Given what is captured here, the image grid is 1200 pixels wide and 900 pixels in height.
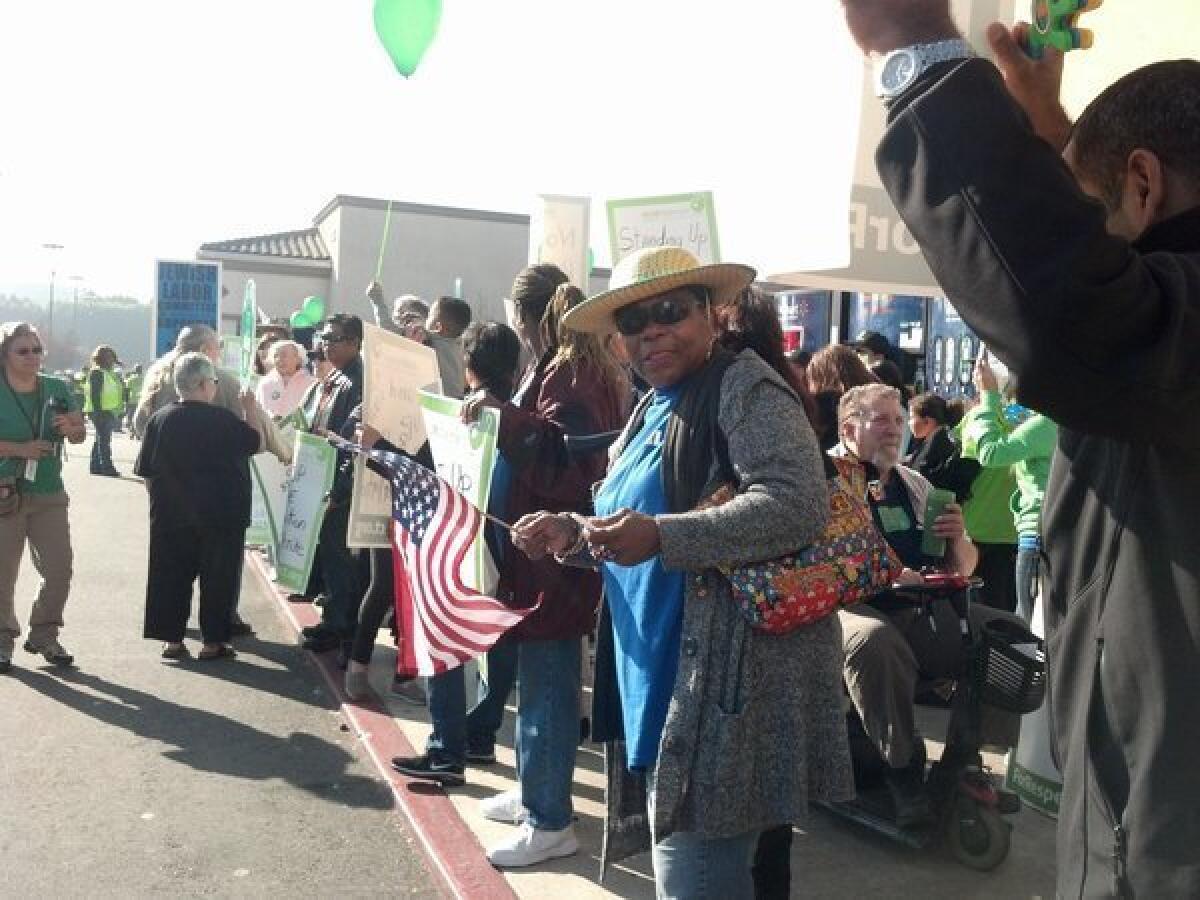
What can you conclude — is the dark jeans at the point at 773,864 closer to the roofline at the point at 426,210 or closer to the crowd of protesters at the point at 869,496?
the crowd of protesters at the point at 869,496

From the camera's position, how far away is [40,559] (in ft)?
24.3

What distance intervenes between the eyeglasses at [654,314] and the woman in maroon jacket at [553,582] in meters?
1.33

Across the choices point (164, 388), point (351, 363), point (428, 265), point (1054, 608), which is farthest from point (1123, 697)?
point (428, 265)

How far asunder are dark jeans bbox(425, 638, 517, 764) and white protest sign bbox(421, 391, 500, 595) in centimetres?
82

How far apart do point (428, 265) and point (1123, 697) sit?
108 feet

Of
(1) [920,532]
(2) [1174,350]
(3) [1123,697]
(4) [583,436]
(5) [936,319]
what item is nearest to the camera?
(2) [1174,350]

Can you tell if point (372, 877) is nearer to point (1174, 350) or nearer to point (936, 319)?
point (1174, 350)

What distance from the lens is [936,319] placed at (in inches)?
375

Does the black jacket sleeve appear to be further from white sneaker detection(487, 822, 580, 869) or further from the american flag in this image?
white sneaker detection(487, 822, 580, 869)

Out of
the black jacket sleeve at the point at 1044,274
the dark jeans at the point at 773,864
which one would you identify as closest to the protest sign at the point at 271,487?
the dark jeans at the point at 773,864

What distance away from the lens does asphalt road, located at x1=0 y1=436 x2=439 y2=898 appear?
14.4 ft

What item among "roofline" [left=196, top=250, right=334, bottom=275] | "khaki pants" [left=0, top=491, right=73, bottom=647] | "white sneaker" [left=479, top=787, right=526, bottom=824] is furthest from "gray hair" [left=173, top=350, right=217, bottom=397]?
"roofline" [left=196, top=250, right=334, bottom=275]

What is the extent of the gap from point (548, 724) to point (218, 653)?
420cm

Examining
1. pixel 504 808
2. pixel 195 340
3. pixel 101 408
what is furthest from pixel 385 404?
pixel 101 408
